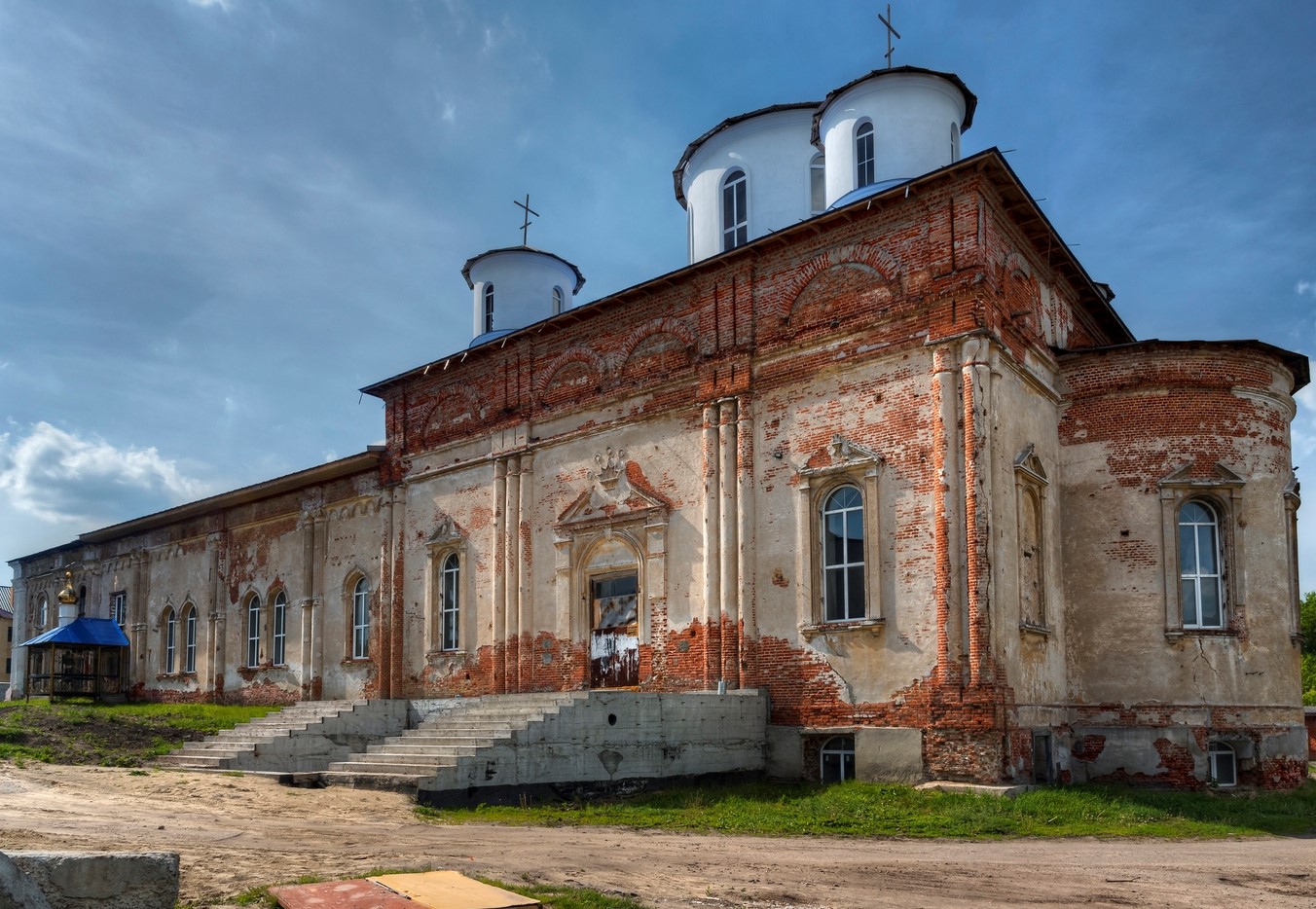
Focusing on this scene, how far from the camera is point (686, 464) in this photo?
19375 mm

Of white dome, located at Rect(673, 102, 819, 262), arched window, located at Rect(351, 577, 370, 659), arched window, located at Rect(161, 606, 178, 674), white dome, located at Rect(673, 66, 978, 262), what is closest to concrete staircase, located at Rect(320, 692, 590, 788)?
arched window, located at Rect(351, 577, 370, 659)

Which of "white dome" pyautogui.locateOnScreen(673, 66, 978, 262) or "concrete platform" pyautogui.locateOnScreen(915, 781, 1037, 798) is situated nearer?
"concrete platform" pyautogui.locateOnScreen(915, 781, 1037, 798)

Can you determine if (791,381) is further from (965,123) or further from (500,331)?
(500,331)

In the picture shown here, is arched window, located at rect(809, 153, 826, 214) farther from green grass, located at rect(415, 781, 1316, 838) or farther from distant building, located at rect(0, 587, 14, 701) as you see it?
distant building, located at rect(0, 587, 14, 701)

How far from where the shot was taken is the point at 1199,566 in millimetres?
17609

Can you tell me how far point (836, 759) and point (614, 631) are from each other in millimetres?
4863

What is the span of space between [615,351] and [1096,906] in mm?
13844

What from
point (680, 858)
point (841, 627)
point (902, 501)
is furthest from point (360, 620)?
point (680, 858)

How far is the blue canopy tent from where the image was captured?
32.1 metres

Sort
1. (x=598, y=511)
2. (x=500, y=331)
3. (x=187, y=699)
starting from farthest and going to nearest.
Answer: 1. (x=187, y=699)
2. (x=500, y=331)
3. (x=598, y=511)

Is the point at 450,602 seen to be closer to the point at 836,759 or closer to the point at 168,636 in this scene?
the point at 836,759

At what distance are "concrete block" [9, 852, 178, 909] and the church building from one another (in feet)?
35.9

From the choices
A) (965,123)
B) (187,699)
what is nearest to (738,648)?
(965,123)

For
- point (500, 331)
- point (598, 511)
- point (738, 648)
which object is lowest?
point (738, 648)
